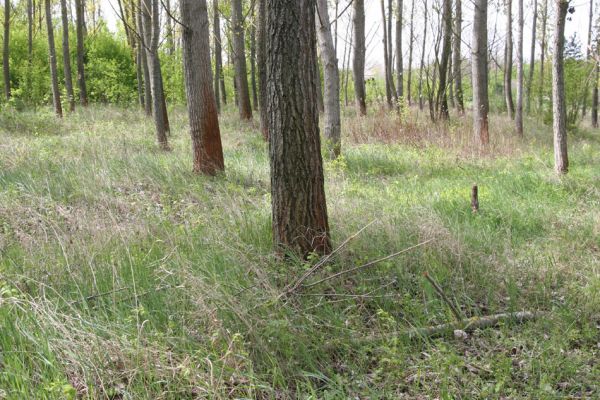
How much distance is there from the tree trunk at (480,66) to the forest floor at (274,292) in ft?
12.3

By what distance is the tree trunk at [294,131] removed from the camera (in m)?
3.68

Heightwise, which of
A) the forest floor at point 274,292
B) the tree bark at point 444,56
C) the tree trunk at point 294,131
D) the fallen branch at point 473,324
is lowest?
the fallen branch at point 473,324

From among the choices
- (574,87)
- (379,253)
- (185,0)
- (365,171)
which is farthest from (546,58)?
(379,253)

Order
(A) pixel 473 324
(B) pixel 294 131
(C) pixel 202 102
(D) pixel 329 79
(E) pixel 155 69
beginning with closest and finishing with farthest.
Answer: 1. (A) pixel 473 324
2. (B) pixel 294 131
3. (C) pixel 202 102
4. (D) pixel 329 79
5. (E) pixel 155 69

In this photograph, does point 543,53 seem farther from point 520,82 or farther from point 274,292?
point 274,292

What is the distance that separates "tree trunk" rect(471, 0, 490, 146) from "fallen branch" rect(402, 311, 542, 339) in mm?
7314

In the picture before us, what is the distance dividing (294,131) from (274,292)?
1298mm

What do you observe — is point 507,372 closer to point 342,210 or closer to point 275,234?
point 275,234

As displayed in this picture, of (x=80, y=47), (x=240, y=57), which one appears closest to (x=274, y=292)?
(x=240, y=57)

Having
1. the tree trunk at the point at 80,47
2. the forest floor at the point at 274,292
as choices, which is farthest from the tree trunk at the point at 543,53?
the tree trunk at the point at 80,47

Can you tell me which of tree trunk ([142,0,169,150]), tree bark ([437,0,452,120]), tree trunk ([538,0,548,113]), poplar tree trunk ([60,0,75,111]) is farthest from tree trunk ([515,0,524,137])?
poplar tree trunk ([60,0,75,111])

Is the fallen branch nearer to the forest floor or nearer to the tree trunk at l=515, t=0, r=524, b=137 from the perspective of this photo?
the forest floor

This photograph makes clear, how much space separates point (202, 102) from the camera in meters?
7.25

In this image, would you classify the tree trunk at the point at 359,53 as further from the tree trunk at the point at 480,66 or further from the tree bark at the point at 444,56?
the tree trunk at the point at 480,66
